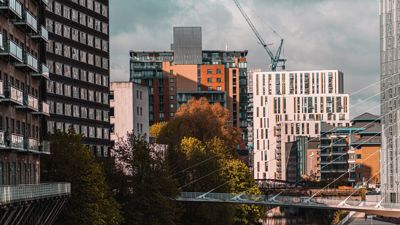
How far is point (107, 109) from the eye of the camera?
157625mm

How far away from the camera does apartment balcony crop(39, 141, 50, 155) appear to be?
93469 mm

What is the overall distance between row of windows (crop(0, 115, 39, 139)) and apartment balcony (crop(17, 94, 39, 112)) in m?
1.19

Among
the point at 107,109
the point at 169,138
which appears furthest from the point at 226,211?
the point at 169,138

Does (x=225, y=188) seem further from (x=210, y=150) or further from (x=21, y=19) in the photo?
(x=21, y=19)

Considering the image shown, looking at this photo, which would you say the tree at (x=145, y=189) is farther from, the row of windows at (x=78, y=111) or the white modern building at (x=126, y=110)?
the white modern building at (x=126, y=110)

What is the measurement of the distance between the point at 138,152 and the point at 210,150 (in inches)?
1572

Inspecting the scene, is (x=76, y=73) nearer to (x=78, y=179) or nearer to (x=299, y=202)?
(x=299, y=202)

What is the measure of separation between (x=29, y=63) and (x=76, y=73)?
57.4 metres

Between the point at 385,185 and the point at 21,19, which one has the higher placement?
the point at 21,19

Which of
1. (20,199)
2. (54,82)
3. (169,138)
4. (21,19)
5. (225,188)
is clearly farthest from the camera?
(169,138)

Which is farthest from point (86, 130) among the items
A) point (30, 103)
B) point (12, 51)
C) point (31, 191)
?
point (31, 191)

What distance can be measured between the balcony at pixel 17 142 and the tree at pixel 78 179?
1129cm

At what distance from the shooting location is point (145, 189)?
118m

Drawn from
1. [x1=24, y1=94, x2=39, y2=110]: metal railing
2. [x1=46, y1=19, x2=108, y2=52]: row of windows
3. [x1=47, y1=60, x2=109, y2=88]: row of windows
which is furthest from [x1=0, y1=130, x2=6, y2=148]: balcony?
[x1=46, y1=19, x2=108, y2=52]: row of windows
